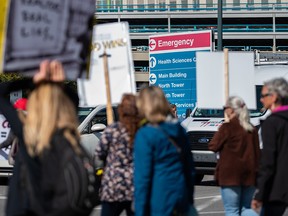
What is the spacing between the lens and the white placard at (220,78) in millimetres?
9703

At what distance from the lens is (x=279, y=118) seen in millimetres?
7094

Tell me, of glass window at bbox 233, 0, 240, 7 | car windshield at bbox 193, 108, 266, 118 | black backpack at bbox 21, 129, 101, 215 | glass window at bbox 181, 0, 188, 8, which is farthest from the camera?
glass window at bbox 233, 0, 240, 7

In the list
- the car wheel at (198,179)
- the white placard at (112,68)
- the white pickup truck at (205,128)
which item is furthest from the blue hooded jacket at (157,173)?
the car wheel at (198,179)

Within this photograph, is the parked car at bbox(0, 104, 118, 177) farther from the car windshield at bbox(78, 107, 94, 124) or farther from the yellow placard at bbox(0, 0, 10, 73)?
the yellow placard at bbox(0, 0, 10, 73)

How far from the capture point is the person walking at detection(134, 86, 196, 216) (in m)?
6.38

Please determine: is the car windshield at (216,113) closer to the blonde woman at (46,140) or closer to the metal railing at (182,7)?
the blonde woman at (46,140)

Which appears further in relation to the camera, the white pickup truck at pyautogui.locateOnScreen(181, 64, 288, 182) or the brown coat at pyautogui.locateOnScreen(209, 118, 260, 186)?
the white pickup truck at pyautogui.locateOnScreen(181, 64, 288, 182)

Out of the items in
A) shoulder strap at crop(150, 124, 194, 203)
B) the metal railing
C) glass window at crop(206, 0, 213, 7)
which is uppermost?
glass window at crop(206, 0, 213, 7)

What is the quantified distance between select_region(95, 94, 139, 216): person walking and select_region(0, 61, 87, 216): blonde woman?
263cm

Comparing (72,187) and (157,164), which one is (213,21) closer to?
(157,164)

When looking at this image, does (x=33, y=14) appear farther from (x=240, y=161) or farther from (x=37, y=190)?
(x=240, y=161)

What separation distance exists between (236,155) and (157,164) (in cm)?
278

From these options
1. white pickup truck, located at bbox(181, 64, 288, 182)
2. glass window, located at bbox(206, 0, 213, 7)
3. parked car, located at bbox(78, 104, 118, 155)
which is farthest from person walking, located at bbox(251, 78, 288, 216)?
glass window, located at bbox(206, 0, 213, 7)

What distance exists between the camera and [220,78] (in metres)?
9.77
